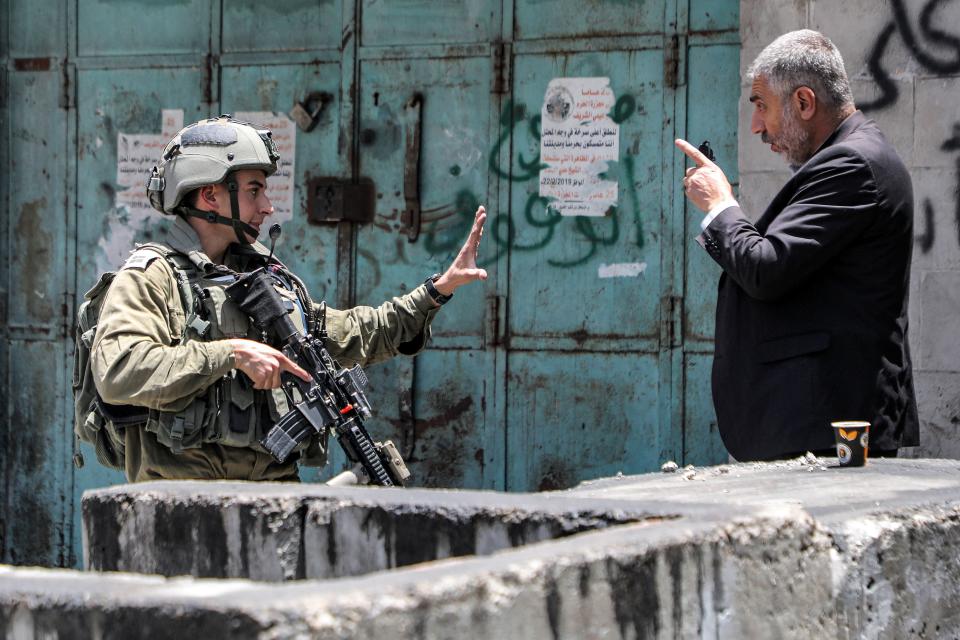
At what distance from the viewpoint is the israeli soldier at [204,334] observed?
12.1 ft

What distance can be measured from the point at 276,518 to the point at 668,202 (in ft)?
12.0

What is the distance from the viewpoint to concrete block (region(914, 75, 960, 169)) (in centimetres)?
538

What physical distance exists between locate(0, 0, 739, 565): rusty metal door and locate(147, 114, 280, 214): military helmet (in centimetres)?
215

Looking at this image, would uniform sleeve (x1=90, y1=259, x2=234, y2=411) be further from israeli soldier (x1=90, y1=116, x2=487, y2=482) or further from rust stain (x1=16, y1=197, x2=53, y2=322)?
rust stain (x1=16, y1=197, x2=53, y2=322)

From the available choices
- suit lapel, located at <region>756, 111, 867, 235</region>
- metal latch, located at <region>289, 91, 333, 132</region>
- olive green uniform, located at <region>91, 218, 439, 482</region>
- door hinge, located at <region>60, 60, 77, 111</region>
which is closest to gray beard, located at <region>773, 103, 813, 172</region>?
suit lapel, located at <region>756, 111, 867, 235</region>

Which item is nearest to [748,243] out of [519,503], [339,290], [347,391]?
[347,391]

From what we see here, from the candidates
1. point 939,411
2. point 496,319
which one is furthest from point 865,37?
point 496,319

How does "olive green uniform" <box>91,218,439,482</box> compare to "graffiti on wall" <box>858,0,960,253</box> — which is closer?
"olive green uniform" <box>91,218,439,482</box>

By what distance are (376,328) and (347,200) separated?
2.13 meters

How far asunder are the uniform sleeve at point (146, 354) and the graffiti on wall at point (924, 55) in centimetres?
283

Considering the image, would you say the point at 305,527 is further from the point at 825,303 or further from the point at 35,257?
the point at 35,257

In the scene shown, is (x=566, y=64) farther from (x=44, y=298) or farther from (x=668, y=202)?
(x=44, y=298)

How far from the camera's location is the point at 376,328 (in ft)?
14.1

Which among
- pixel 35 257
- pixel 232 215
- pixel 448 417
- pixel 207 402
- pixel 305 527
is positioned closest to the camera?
pixel 305 527
